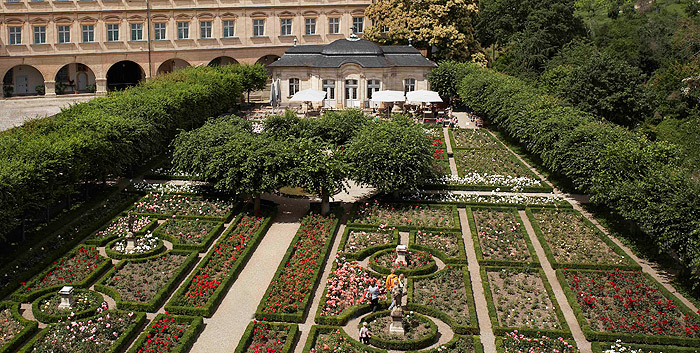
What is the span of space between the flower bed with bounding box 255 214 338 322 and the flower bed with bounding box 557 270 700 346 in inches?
364

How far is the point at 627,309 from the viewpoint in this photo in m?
26.4

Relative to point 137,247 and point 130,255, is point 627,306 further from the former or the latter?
point 137,247

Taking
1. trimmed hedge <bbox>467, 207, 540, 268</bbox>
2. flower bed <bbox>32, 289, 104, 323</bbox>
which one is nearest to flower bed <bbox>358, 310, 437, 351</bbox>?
trimmed hedge <bbox>467, 207, 540, 268</bbox>

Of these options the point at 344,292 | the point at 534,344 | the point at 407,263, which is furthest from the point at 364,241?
the point at 534,344

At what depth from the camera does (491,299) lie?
2719 cm

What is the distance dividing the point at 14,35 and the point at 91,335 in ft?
188

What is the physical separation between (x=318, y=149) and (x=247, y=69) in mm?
32371

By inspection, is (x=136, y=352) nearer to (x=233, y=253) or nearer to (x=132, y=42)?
(x=233, y=253)

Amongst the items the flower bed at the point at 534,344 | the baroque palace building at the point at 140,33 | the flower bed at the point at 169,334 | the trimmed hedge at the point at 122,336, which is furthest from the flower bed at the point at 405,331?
the baroque palace building at the point at 140,33

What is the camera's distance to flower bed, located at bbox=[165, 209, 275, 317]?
87.4 feet

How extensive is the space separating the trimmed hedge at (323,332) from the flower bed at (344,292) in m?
0.47

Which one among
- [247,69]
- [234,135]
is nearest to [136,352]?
[234,135]

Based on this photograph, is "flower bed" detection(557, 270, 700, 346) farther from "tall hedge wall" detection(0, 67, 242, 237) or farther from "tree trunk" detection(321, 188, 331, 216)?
"tall hedge wall" detection(0, 67, 242, 237)

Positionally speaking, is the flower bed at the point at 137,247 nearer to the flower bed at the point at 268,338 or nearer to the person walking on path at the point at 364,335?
the flower bed at the point at 268,338
